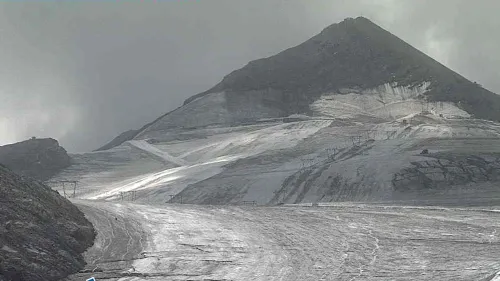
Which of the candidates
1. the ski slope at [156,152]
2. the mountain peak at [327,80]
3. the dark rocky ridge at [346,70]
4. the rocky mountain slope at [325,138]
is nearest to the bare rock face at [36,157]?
the rocky mountain slope at [325,138]

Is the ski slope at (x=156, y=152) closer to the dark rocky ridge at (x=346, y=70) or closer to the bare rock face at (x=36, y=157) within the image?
the bare rock face at (x=36, y=157)

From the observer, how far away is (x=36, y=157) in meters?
106

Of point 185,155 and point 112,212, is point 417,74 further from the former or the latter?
point 112,212

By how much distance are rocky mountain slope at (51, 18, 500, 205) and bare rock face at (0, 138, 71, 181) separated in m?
3.77

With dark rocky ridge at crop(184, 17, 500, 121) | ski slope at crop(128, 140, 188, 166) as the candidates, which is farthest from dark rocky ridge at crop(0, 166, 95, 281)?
dark rocky ridge at crop(184, 17, 500, 121)

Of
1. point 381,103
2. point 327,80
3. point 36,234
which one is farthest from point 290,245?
point 327,80

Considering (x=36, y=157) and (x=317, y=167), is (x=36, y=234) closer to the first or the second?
(x=317, y=167)

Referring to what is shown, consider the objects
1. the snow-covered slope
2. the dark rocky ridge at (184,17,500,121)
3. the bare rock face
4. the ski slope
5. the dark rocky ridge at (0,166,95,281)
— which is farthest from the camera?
the dark rocky ridge at (184,17,500,121)

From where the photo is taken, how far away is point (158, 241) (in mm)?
24094

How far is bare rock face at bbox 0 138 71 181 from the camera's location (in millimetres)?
101756

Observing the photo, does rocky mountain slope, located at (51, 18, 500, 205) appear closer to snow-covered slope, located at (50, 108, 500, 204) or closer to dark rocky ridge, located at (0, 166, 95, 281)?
snow-covered slope, located at (50, 108, 500, 204)

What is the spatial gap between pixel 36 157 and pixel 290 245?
90.9 metres

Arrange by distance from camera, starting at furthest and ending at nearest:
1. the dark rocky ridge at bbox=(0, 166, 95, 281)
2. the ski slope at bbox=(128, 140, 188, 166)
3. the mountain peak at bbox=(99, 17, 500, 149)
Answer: the mountain peak at bbox=(99, 17, 500, 149) → the ski slope at bbox=(128, 140, 188, 166) → the dark rocky ridge at bbox=(0, 166, 95, 281)

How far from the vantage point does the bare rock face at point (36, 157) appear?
4006 inches
